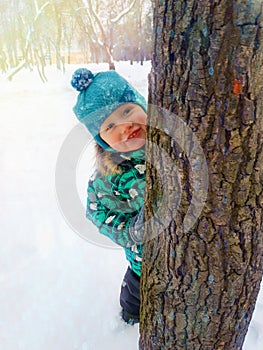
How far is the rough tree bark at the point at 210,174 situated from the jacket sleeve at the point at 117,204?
0.18m

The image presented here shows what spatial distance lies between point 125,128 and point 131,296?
Result: 25.4 inches

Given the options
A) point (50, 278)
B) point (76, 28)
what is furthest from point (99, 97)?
point (76, 28)

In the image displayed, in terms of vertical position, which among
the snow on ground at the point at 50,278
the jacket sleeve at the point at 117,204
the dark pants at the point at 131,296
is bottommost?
the snow on ground at the point at 50,278

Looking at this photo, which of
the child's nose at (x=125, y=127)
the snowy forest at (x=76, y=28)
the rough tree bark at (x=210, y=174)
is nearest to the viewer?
the rough tree bark at (x=210, y=174)

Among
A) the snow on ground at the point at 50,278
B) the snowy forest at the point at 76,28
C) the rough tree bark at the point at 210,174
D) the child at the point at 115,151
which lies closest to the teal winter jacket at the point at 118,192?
the child at the point at 115,151

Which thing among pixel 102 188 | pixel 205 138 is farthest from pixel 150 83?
pixel 102 188

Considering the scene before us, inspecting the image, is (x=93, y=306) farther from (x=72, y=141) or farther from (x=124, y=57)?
(x=124, y=57)

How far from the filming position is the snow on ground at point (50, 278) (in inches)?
46.0

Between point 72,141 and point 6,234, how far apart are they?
102 cm

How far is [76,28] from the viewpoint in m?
5.27

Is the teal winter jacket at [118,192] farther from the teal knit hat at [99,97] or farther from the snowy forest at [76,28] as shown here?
the snowy forest at [76,28]

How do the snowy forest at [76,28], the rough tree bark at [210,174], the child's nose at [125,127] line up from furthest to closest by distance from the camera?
the snowy forest at [76,28] < the child's nose at [125,127] < the rough tree bark at [210,174]

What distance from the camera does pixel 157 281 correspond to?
704 millimetres

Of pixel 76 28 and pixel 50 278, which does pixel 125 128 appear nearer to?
pixel 50 278
